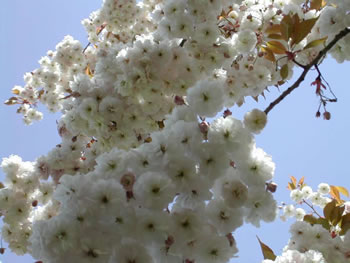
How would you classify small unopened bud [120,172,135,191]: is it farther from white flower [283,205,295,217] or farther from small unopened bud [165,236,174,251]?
white flower [283,205,295,217]

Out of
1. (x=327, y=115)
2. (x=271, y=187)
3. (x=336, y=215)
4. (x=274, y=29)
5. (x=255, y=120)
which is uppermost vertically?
(x=274, y=29)

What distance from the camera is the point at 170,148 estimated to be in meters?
1.56

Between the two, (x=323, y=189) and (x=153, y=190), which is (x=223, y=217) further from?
(x=323, y=189)

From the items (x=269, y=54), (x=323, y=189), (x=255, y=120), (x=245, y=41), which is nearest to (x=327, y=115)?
(x=269, y=54)

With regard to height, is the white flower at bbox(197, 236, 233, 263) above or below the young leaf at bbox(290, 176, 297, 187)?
below

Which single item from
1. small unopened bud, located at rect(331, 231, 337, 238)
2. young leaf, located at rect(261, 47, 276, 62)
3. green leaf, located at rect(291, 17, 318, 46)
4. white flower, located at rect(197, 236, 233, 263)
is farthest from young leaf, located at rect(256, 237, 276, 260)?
green leaf, located at rect(291, 17, 318, 46)

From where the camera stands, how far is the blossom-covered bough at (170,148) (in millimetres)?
1413

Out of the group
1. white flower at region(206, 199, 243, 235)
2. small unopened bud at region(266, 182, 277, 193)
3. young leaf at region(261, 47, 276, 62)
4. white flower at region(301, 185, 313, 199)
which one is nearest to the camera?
white flower at region(206, 199, 243, 235)

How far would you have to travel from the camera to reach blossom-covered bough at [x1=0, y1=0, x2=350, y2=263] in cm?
141

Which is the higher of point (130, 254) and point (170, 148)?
point (170, 148)

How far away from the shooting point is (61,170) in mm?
2885

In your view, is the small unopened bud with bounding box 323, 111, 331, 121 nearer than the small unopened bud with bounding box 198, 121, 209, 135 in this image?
No

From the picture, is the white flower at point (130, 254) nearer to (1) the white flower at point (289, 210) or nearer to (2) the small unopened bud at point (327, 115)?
(2) the small unopened bud at point (327, 115)

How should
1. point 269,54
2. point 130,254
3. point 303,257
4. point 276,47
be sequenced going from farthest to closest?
point 269,54 < point 276,47 < point 303,257 < point 130,254
